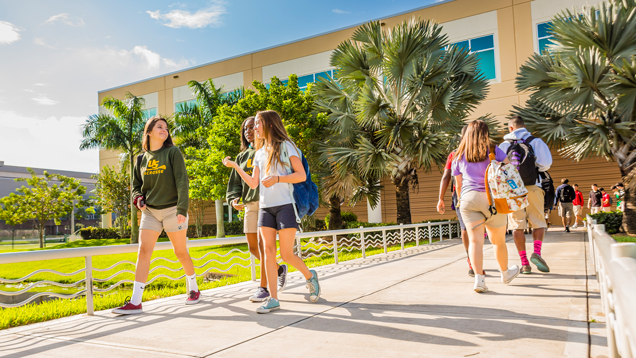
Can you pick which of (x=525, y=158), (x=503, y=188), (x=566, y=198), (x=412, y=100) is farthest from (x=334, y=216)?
(x=503, y=188)

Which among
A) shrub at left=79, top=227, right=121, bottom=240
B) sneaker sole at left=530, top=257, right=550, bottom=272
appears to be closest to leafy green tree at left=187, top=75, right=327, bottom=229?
sneaker sole at left=530, top=257, right=550, bottom=272

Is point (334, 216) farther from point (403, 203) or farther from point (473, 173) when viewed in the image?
point (473, 173)

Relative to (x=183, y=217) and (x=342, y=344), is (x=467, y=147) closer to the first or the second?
(x=342, y=344)

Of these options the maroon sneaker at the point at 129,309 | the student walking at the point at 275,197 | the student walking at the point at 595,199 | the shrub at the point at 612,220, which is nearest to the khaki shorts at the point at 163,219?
the maroon sneaker at the point at 129,309

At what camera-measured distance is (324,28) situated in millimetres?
24703

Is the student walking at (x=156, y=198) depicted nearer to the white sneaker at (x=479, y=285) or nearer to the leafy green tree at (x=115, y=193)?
the white sneaker at (x=479, y=285)

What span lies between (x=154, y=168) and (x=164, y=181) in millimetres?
171

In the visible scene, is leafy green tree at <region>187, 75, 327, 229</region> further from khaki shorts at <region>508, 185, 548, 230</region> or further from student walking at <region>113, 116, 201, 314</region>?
student walking at <region>113, 116, 201, 314</region>

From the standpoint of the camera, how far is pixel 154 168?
165 inches

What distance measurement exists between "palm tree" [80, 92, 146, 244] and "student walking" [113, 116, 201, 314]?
23418mm

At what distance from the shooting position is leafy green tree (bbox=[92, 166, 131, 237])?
103 feet

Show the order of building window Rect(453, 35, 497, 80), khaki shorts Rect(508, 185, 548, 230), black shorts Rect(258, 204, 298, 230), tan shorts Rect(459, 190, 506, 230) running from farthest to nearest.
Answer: building window Rect(453, 35, 497, 80), khaki shorts Rect(508, 185, 548, 230), tan shorts Rect(459, 190, 506, 230), black shorts Rect(258, 204, 298, 230)

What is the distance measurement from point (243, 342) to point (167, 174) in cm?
197

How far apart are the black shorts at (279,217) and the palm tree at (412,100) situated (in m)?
10.4
